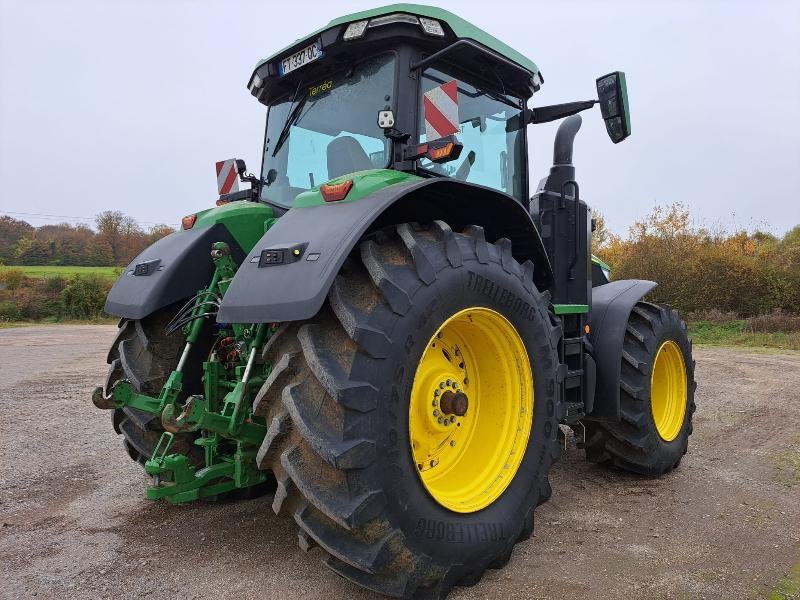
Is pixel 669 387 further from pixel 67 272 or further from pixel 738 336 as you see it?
pixel 67 272

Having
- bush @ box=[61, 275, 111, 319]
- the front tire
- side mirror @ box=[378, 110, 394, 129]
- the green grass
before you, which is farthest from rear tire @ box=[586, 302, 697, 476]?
bush @ box=[61, 275, 111, 319]

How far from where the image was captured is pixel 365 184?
2.34 meters

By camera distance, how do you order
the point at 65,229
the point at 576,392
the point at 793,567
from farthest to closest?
1. the point at 65,229
2. the point at 576,392
3. the point at 793,567

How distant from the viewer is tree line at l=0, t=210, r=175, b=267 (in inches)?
1471

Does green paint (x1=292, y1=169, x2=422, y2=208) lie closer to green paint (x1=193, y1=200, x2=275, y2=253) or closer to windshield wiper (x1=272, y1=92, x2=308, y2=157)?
green paint (x1=193, y1=200, x2=275, y2=253)

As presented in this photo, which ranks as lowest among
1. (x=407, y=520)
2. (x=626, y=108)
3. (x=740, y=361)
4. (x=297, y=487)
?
(x=740, y=361)

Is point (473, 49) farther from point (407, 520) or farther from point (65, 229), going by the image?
point (65, 229)

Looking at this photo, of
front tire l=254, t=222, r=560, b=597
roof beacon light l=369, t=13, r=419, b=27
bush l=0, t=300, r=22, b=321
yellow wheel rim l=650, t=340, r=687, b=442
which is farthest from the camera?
bush l=0, t=300, r=22, b=321

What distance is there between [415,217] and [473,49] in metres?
0.96

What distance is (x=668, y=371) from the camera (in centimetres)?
432

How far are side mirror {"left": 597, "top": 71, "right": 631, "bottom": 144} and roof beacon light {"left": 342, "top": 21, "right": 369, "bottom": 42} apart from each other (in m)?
1.45

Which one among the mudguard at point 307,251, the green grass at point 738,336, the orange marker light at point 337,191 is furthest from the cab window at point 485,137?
the green grass at point 738,336

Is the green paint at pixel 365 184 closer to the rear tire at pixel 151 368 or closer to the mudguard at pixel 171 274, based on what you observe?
the mudguard at pixel 171 274

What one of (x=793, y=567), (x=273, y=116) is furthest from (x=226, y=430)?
(x=793, y=567)
